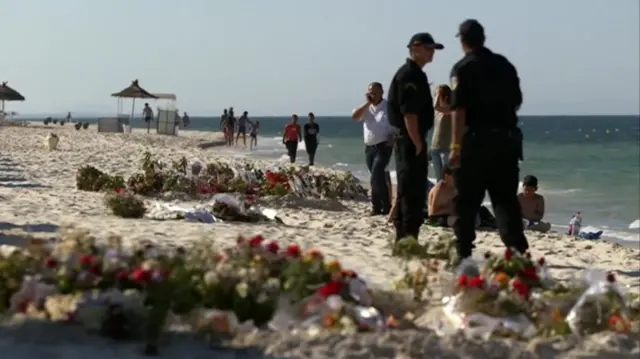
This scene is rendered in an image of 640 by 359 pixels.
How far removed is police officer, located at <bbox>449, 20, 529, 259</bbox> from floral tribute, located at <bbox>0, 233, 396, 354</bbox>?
1229 mm

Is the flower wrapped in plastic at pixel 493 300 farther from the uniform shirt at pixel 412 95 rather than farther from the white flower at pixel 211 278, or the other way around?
the uniform shirt at pixel 412 95

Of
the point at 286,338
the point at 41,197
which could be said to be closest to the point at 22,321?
the point at 286,338

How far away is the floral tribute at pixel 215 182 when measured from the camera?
11.8 metres

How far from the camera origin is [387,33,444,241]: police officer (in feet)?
20.2

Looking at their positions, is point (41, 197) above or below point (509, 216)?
below

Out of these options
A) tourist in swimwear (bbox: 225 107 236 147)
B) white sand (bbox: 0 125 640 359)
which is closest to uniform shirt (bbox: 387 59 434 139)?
white sand (bbox: 0 125 640 359)

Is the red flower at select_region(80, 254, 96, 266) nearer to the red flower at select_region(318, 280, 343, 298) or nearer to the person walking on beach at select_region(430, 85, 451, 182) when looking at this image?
the red flower at select_region(318, 280, 343, 298)

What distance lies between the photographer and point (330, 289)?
4340 millimetres

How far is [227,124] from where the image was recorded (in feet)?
120

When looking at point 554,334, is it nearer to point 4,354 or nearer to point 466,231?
point 466,231

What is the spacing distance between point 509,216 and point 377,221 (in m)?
3.92

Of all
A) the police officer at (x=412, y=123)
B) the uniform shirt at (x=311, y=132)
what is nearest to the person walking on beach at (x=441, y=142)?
the police officer at (x=412, y=123)

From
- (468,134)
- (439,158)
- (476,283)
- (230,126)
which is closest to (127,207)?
(439,158)

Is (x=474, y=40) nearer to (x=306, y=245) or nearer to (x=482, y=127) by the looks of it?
(x=482, y=127)
